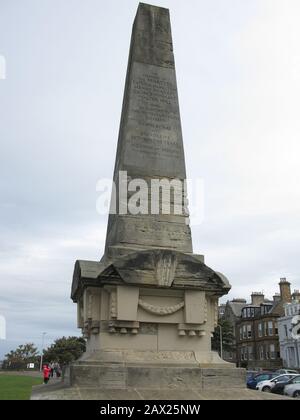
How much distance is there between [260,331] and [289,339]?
9.44 meters

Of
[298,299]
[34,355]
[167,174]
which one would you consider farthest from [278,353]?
[167,174]

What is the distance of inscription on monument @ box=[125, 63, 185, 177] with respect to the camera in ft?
33.3

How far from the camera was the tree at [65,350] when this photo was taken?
6544 cm

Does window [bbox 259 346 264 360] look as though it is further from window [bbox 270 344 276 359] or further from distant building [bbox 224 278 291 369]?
window [bbox 270 344 276 359]

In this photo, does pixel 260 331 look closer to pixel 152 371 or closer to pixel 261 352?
pixel 261 352

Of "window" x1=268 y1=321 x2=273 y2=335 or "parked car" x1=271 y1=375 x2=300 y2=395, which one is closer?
"parked car" x1=271 y1=375 x2=300 y2=395

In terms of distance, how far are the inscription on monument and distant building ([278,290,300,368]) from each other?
56.4 meters

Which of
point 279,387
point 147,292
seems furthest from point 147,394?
point 279,387

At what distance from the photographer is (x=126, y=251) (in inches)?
347

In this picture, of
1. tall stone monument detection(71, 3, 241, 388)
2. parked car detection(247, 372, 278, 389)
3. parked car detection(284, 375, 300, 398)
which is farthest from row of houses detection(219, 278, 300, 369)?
tall stone monument detection(71, 3, 241, 388)
